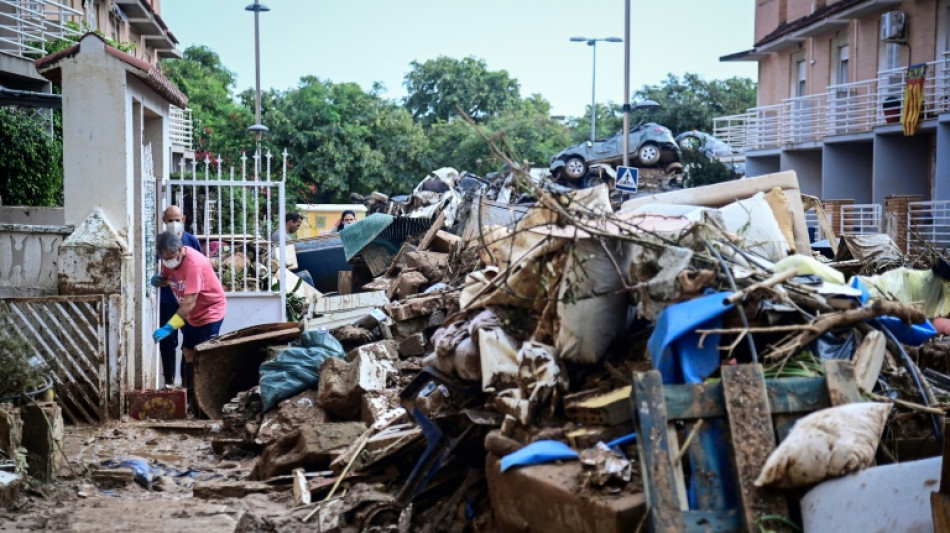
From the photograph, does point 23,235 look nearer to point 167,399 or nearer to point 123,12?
point 167,399

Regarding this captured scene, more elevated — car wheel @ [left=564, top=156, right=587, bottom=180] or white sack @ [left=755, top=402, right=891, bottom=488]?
car wheel @ [left=564, top=156, right=587, bottom=180]

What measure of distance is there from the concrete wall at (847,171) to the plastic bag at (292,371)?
2163 cm

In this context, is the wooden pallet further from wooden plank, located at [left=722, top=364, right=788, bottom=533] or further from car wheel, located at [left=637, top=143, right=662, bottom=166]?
car wheel, located at [left=637, top=143, right=662, bottom=166]

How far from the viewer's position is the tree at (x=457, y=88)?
2386 inches

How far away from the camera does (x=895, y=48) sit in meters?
26.3

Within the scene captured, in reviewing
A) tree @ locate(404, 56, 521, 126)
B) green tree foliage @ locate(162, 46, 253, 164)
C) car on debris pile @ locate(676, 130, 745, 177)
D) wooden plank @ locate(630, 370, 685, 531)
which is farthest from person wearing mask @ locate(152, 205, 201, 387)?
tree @ locate(404, 56, 521, 126)

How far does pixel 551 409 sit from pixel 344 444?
2.81 m

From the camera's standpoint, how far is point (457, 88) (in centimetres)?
6059

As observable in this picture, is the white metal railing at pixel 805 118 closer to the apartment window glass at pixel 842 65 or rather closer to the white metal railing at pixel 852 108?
the white metal railing at pixel 852 108

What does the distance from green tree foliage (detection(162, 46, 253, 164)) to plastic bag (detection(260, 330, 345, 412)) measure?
23171 millimetres

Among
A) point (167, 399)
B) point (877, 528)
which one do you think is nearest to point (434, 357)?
point (877, 528)

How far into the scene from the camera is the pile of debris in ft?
16.0

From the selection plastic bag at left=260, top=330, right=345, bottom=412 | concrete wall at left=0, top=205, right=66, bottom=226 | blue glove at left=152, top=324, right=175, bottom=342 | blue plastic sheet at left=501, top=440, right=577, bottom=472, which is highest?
concrete wall at left=0, top=205, right=66, bottom=226

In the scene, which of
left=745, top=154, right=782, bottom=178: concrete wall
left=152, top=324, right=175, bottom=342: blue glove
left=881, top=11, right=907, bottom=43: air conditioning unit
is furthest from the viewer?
left=745, top=154, right=782, bottom=178: concrete wall
